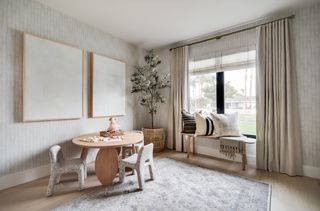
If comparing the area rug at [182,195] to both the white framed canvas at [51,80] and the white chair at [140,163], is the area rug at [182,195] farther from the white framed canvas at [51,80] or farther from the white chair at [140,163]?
the white framed canvas at [51,80]

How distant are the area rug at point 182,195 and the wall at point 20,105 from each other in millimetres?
1081

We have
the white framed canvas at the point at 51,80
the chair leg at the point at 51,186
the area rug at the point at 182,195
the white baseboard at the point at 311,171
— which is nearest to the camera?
the area rug at the point at 182,195

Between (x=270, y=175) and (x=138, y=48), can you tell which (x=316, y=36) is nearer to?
(x=270, y=175)

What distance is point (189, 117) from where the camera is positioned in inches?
135

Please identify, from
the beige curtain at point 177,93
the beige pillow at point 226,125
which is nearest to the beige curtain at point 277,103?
the beige pillow at point 226,125

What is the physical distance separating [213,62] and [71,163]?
3139 mm

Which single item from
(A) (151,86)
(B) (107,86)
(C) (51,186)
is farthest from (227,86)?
(C) (51,186)

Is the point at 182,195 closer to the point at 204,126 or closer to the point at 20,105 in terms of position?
the point at 204,126

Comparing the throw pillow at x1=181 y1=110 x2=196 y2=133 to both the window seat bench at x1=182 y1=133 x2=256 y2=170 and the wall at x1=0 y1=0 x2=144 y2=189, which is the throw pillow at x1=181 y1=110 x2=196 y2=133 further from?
the wall at x1=0 y1=0 x2=144 y2=189

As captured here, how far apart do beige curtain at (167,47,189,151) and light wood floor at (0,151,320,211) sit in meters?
1.45

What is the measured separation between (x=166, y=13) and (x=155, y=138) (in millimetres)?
2518

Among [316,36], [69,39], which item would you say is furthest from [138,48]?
[316,36]

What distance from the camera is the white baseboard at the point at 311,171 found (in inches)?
94.2

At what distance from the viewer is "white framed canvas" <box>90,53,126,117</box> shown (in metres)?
3.09
